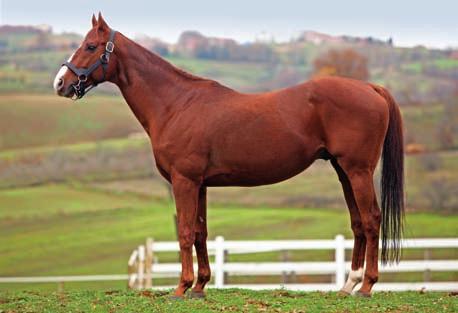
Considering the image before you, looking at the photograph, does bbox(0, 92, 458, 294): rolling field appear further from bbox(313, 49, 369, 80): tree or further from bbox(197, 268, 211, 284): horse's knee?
bbox(197, 268, 211, 284): horse's knee

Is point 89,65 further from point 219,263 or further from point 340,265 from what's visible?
point 340,265

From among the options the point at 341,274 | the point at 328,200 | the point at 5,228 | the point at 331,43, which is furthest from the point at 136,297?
the point at 331,43

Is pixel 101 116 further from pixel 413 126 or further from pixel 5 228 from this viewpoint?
pixel 413 126

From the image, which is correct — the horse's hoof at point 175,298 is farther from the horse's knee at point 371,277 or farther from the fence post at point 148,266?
the fence post at point 148,266

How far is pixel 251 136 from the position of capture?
1005 centimetres

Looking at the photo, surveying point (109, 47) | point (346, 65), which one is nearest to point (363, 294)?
point (109, 47)

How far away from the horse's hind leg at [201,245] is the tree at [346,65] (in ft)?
192

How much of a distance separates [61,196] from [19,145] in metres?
15.4

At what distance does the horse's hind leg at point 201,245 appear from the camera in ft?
33.8

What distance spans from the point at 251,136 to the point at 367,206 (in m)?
1.46

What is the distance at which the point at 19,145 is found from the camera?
272 ft

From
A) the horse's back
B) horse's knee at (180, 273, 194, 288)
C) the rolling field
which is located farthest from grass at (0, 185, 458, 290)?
the horse's back

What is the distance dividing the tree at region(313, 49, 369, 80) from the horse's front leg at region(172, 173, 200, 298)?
5905cm

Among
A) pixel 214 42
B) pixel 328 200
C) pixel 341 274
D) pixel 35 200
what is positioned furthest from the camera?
pixel 214 42
